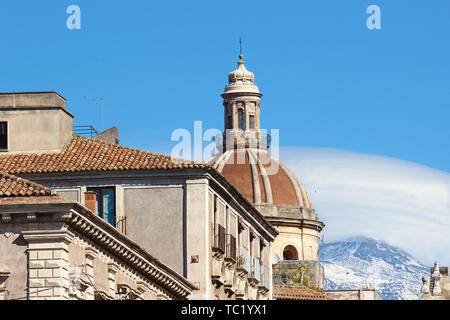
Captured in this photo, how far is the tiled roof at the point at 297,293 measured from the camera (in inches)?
3737

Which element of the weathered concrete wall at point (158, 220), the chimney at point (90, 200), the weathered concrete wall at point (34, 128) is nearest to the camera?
the chimney at point (90, 200)

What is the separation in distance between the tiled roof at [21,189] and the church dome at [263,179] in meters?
78.0

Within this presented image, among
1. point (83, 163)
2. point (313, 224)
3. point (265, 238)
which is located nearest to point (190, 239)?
point (83, 163)

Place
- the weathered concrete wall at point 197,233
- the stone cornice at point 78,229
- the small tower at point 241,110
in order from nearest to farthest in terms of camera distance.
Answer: the stone cornice at point 78,229 → the weathered concrete wall at point 197,233 → the small tower at point 241,110

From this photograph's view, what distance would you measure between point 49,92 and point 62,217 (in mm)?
18668

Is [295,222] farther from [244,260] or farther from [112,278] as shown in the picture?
[112,278]

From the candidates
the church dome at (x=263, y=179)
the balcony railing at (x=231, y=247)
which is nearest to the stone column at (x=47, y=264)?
the balcony railing at (x=231, y=247)

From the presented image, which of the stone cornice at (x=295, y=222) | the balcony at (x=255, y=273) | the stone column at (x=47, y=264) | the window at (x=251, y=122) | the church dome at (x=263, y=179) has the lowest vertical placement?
the stone column at (x=47, y=264)

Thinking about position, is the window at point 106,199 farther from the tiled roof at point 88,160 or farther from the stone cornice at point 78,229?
the stone cornice at point 78,229

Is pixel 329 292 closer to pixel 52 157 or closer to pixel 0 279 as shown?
A: pixel 52 157

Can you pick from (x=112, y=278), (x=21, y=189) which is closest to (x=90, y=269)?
(x=112, y=278)

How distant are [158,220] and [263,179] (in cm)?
6461

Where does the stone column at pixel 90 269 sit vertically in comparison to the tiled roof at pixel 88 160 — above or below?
below
